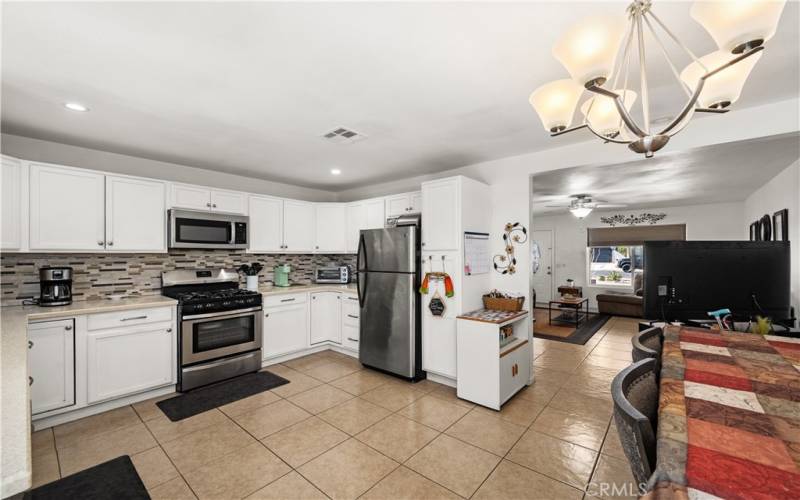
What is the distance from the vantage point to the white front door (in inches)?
340

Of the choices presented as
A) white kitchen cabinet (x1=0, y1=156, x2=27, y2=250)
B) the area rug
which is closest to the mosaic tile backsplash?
white kitchen cabinet (x1=0, y1=156, x2=27, y2=250)

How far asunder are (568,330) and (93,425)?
6.46 meters

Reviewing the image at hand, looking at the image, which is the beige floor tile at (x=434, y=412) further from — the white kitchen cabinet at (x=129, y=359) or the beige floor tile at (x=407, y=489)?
the white kitchen cabinet at (x=129, y=359)

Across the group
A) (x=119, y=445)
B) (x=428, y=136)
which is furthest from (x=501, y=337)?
(x=119, y=445)

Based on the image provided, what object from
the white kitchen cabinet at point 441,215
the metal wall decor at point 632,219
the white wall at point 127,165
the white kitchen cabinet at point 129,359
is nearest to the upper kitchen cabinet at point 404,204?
the white kitchen cabinet at point 441,215

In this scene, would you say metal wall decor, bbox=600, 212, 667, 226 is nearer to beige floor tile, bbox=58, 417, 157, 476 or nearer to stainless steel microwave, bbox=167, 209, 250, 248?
stainless steel microwave, bbox=167, 209, 250, 248

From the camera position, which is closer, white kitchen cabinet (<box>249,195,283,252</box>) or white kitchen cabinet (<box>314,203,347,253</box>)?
white kitchen cabinet (<box>249,195,283,252</box>)

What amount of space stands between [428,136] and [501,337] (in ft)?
6.50

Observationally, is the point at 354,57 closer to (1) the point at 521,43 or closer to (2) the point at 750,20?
(1) the point at 521,43

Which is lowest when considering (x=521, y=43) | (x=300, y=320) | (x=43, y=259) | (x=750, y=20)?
(x=300, y=320)

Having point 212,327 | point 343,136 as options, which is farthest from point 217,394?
point 343,136

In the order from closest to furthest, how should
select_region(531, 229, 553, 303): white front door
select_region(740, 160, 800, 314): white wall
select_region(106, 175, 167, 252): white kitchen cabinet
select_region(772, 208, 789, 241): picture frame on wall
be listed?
select_region(106, 175, 167, 252): white kitchen cabinet
select_region(740, 160, 800, 314): white wall
select_region(772, 208, 789, 241): picture frame on wall
select_region(531, 229, 553, 303): white front door

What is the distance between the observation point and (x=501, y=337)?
3174 mm

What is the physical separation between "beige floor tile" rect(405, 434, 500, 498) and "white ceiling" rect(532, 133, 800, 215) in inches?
103
